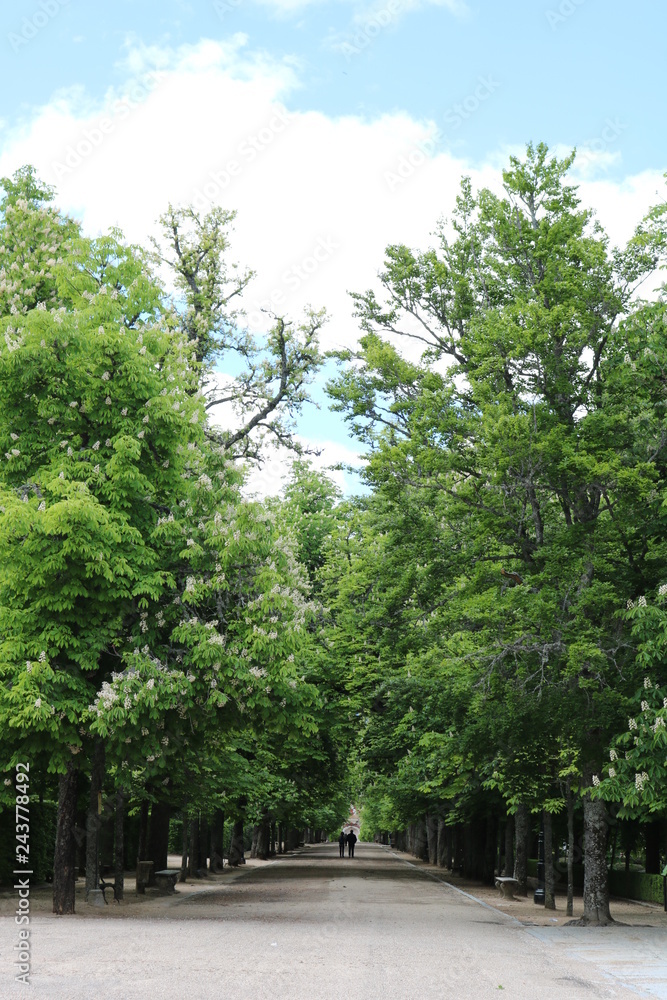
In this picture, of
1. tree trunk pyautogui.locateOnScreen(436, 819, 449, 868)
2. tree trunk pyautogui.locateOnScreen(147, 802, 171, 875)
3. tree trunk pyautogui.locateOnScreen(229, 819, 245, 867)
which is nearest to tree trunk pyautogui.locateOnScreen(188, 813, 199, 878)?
tree trunk pyautogui.locateOnScreen(147, 802, 171, 875)

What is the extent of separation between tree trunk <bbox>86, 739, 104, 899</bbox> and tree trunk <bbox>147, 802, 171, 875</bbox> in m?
4.50

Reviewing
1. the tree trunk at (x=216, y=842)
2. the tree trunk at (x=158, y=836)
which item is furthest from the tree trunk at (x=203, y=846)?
the tree trunk at (x=158, y=836)

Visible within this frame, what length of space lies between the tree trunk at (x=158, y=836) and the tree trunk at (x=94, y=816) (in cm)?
450

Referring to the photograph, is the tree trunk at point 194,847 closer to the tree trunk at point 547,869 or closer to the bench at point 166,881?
the bench at point 166,881

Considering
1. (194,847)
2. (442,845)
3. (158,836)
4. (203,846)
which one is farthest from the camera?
(442,845)

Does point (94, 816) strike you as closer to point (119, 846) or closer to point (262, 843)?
point (119, 846)

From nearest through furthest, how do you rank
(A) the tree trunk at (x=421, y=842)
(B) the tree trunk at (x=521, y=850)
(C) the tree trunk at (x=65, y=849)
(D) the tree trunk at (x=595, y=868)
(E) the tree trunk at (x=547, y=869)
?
(C) the tree trunk at (x=65, y=849)
(D) the tree trunk at (x=595, y=868)
(E) the tree trunk at (x=547, y=869)
(B) the tree trunk at (x=521, y=850)
(A) the tree trunk at (x=421, y=842)

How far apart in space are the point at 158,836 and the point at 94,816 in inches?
269

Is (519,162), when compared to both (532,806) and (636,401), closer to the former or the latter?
(636,401)

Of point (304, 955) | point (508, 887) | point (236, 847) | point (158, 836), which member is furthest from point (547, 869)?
point (236, 847)

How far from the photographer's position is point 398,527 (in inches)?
825

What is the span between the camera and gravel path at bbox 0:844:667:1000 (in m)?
10.2

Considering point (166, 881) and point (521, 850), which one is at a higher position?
point (521, 850)

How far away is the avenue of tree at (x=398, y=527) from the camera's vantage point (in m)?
17.1
